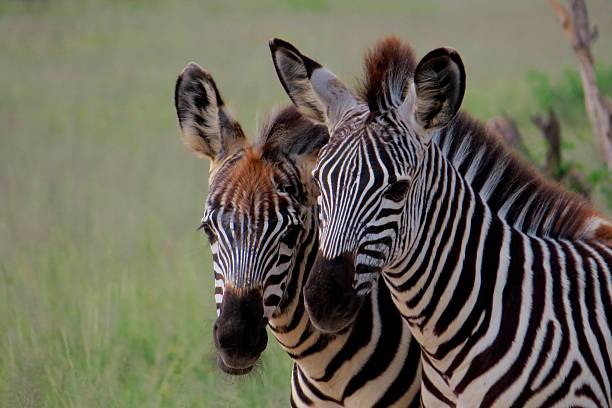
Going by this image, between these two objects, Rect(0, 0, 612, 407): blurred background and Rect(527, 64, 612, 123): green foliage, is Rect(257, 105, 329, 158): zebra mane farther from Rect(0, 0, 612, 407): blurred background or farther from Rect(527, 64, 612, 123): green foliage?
Rect(527, 64, 612, 123): green foliage

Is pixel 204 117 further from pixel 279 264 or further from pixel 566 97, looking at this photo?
pixel 566 97

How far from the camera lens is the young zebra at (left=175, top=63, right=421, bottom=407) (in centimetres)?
438

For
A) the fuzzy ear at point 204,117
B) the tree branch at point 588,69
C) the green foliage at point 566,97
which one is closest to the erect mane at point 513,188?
the fuzzy ear at point 204,117

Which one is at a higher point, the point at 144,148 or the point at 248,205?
the point at 248,205

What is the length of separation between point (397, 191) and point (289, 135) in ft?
3.29

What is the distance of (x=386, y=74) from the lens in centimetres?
441

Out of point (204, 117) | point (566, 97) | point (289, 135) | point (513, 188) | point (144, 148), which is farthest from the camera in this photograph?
point (566, 97)

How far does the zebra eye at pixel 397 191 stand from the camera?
Answer: 4.05 m

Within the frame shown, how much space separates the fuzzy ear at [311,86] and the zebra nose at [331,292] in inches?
33.7

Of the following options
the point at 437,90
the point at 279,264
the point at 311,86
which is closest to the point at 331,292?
the point at 279,264

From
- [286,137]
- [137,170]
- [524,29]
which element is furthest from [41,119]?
[524,29]

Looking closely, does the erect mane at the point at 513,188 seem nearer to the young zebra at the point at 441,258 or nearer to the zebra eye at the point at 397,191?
the young zebra at the point at 441,258

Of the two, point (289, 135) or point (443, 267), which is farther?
point (289, 135)

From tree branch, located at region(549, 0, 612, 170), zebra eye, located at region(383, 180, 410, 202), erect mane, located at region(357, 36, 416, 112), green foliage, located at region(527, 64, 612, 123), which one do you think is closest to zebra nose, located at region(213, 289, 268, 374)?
zebra eye, located at region(383, 180, 410, 202)
